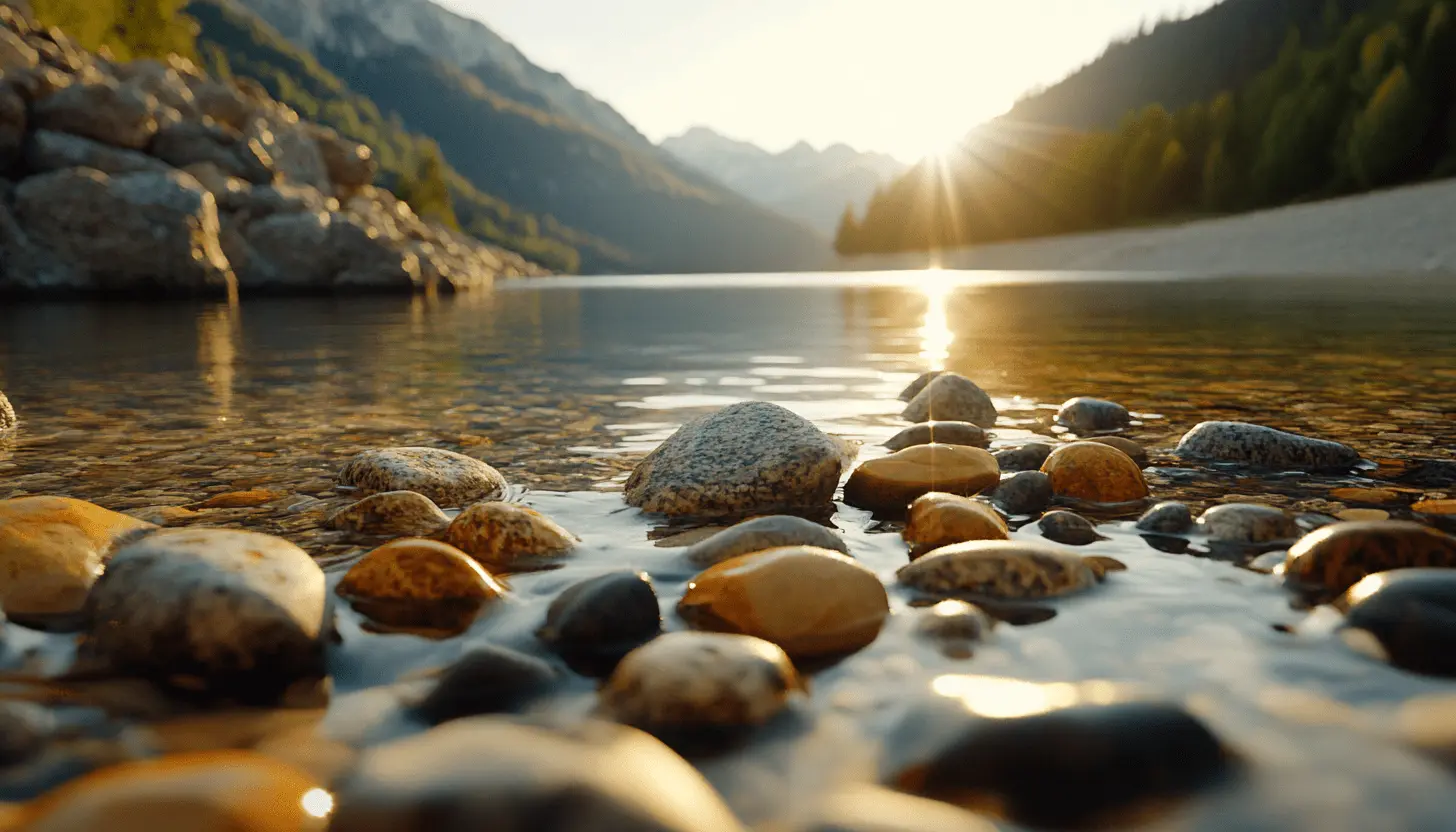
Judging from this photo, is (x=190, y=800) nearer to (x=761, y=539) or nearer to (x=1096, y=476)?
(x=761, y=539)

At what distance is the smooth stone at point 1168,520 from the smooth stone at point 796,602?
174 cm

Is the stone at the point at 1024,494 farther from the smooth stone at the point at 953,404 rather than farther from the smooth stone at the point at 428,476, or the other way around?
the smooth stone at the point at 428,476

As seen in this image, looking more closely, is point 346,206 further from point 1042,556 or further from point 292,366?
point 1042,556

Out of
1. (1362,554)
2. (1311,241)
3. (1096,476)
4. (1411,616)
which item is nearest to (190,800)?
(1411,616)

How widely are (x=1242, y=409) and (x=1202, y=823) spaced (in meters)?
7.08

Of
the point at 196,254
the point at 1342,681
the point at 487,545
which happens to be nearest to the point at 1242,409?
the point at 1342,681

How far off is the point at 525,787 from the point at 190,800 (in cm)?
67

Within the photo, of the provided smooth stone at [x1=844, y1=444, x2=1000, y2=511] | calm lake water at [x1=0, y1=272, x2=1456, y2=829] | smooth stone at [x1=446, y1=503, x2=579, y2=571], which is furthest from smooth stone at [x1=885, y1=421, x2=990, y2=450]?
smooth stone at [x1=446, y1=503, x2=579, y2=571]

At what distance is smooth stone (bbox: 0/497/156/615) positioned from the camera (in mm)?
3350

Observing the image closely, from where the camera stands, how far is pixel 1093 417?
24.5 feet

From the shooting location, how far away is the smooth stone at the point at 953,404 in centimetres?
788

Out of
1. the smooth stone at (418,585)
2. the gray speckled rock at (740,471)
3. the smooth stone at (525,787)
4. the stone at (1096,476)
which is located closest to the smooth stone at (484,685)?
the smooth stone at (525,787)

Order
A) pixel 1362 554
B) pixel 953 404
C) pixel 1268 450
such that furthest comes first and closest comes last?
pixel 953 404 < pixel 1268 450 < pixel 1362 554

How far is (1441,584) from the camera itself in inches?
115
